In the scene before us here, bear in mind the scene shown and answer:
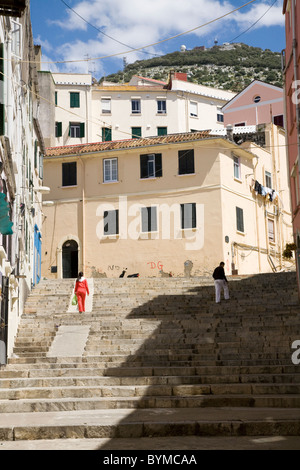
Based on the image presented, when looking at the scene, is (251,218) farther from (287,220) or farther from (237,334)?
(237,334)

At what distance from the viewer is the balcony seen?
26.2 feet

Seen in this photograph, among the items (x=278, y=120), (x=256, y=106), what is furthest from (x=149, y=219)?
(x=256, y=106)

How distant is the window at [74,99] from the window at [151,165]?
20114 mm

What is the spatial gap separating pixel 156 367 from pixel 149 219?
80.3 ft

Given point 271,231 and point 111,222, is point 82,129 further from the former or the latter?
point 271,231

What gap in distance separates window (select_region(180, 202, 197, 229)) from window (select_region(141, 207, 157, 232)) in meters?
1.53

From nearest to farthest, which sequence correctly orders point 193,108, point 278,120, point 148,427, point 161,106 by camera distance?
1. point 148,427
2. point 278,120
3. point 161,106
4. point 193,108

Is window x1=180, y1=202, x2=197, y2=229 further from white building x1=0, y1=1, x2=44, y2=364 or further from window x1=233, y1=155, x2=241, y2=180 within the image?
white building x1=0, y1=1, x2=44, y2=364

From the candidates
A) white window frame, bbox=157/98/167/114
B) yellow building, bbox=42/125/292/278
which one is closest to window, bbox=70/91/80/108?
white window frame, bbox=157/98/167/114

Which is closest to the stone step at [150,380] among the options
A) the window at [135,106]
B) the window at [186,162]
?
the window at [186,162]

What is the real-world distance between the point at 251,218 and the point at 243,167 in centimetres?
288

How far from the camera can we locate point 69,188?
132ft

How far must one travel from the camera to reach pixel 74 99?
57938 millimetres
